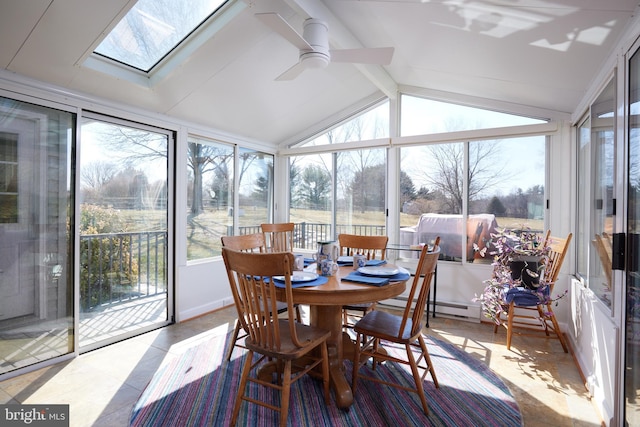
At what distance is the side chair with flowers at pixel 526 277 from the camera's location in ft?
9.46

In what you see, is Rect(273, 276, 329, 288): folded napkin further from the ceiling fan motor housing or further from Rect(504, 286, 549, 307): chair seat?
Rect(504, 286, 549, 307): chair seat

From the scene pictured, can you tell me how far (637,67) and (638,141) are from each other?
1.26 feet

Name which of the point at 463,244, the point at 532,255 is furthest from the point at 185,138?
the point at 532,255

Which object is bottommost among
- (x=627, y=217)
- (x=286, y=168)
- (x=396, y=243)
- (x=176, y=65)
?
(x=396, y=243)

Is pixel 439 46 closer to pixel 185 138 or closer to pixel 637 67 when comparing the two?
pixel 637 67

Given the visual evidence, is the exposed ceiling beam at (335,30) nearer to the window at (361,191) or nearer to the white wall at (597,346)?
the window at (361,191)

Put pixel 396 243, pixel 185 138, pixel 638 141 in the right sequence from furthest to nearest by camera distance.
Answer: pixel 396 243
pixel 185 138
pixel 638 141

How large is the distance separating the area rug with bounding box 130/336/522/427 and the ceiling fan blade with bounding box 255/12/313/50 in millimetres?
2257

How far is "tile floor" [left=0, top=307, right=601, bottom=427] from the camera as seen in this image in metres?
2.01

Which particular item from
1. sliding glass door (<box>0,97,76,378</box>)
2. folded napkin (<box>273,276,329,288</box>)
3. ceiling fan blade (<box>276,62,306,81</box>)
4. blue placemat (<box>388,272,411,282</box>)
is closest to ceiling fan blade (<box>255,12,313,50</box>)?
ceiling fan blade (<box>276,62,306,81</box>)

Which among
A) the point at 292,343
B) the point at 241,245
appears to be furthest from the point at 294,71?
the point at 292,343

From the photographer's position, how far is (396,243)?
4215 mm

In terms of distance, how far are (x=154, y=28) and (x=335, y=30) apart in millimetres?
1376

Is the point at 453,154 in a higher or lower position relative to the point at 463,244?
higher
